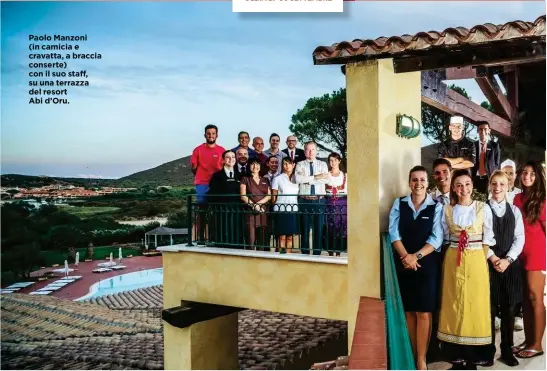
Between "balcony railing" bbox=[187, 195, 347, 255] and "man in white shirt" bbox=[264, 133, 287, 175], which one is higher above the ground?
"man in white shirt" bbox=[264, 133, 287, 175]

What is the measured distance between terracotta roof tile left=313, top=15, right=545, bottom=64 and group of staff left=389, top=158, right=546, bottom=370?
715 millimetres

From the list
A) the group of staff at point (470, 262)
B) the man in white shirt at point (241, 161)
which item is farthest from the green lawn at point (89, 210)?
the group of staff at point (470, 262)

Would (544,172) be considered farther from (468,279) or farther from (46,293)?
(46,293)

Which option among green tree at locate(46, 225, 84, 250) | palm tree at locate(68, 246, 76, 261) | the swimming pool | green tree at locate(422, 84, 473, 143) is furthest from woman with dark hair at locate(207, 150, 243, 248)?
the swimming pool

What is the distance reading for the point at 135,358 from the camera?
291 inches

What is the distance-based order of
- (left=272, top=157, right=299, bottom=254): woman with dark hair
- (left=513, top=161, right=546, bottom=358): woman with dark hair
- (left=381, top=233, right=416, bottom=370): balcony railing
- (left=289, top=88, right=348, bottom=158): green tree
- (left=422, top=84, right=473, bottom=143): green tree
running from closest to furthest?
(left=381, top=233, right=416, bottom=370): balcony railing < (left=513, top=161, right=546, bottom=358): woman with dark hair < (left=272, top=157, right=299, bottom=254): woman with dark hair < (left=422, top=84, right=473, bottom=143): green tree < (left=289, top=88, right=348, bottom=158): green tree

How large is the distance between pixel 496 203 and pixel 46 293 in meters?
11.5

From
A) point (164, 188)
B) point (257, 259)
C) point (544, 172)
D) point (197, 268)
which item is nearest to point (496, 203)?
point (544, 172)

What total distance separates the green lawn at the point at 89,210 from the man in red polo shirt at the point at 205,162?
17.2 feet

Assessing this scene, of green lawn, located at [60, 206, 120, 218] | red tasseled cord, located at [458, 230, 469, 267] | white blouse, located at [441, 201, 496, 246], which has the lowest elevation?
green lawn, located at [60, 206, 120, 218]

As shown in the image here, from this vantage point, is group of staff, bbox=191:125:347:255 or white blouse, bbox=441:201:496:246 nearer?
white blouse, bbox=441:201:496:246

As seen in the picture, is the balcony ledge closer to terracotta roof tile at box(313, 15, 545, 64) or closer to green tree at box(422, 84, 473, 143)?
terracotta roof tile at box(313, 15, 545, 64)

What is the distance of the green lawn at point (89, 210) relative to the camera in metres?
9.77

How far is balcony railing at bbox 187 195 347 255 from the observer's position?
4.43 metres
